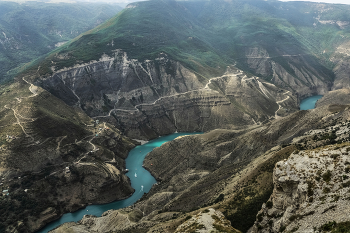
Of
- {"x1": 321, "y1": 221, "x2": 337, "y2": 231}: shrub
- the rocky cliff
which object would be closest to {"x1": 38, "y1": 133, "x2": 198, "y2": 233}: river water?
the rocky cliff

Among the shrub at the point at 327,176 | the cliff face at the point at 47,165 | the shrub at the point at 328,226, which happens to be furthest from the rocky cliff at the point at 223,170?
the cliff face at the point at 47,165

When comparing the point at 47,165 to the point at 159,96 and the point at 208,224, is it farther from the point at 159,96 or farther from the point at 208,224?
the point at 159,96

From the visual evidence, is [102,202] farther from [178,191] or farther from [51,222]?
[178,191]

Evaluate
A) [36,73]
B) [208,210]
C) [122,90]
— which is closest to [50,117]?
[36,73]

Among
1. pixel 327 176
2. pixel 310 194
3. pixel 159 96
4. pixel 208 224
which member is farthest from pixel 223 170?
pixel 159 96

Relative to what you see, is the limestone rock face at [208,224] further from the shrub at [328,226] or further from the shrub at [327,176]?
the shrub at [328,226]
